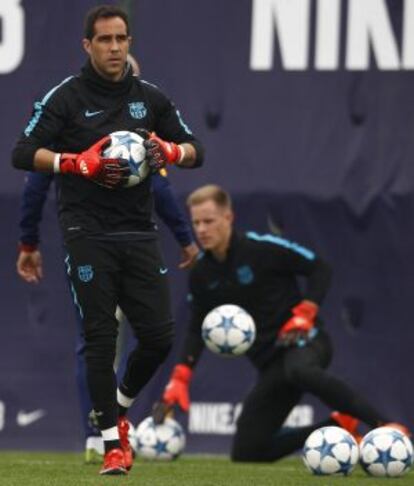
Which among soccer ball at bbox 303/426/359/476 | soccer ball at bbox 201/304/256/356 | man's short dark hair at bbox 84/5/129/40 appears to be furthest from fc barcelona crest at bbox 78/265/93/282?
soccer ball at bbox 201/304/256/356

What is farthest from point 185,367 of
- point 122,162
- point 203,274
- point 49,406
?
point 122,162

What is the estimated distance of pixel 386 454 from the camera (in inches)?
291

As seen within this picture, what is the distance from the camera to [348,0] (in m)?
10.1

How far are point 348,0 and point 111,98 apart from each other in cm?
363

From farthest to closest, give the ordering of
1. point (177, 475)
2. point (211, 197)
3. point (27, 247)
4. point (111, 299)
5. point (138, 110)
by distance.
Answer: point (211, 197) → point (27, 247) → point (177, 475) → point (138, 110) → point (111, 299)

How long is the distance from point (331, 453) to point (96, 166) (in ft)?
6.17

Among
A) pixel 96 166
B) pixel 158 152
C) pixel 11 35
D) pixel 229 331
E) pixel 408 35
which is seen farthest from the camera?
pixel 11 35

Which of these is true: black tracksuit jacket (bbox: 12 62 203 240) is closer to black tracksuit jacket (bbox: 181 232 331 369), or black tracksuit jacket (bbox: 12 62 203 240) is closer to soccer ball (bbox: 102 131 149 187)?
soccer ball (bbox: 102 131 149 187)

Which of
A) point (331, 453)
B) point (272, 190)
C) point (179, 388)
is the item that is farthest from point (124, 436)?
point (272, 190)

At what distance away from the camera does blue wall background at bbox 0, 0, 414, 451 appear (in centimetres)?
1008

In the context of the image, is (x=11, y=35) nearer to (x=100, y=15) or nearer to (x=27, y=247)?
(x=27, y=247)

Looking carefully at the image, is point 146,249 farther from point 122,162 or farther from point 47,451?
point 47,451

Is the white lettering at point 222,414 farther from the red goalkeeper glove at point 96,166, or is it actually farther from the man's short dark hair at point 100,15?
the man's short dark hair at point 100,15

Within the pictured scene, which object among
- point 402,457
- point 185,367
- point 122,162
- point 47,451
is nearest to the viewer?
point 122,162
